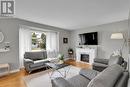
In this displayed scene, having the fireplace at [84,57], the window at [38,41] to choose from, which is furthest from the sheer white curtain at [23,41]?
the fireplace at [84,57]

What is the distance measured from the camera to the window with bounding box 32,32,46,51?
16.4 ft

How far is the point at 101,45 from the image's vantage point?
4867 mm

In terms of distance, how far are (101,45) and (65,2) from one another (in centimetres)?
341

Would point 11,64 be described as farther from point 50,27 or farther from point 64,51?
point 64,51

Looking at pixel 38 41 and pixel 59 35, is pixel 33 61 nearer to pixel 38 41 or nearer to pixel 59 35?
pixel 38 41

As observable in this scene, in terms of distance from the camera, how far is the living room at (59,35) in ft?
8.91

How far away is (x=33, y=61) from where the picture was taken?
148 inches

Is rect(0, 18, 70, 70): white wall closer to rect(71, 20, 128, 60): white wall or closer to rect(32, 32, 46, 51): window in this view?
rect(32, 32, 46, 51): window

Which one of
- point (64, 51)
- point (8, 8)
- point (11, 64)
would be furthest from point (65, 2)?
point (64, 51)

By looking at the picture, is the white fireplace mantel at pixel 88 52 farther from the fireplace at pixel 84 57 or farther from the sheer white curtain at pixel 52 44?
the sheer white curtain at pixel 52 44

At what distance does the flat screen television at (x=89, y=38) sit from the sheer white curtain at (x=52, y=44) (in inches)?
62.5

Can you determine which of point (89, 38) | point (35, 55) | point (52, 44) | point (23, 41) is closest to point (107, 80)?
point (35, 55)

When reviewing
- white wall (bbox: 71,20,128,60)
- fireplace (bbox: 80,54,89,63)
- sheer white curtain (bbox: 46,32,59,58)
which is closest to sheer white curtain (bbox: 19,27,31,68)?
sheer white curtain (bbox: 46,32,59,58)

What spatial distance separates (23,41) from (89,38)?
3.65m
